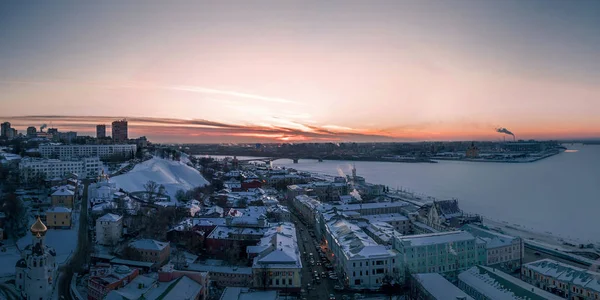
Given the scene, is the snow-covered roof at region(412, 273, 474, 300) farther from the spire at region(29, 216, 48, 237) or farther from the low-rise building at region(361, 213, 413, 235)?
the spire at region(29, 216, 48, 237)

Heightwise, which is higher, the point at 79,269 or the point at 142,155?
the point at 142,155

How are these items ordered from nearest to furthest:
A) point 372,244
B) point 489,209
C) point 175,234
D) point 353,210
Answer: point 372,244, point 175,234, point 353,210, point 489,209

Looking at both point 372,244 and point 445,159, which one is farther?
point 445,159

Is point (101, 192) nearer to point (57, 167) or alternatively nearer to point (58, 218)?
point (58, 218)

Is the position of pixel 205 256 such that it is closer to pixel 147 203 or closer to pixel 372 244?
Answer: pixel 372 244

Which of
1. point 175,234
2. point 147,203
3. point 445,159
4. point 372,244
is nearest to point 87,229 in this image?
point 175,234

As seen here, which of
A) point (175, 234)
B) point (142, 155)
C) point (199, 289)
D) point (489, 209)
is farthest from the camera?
point (142, 155)
